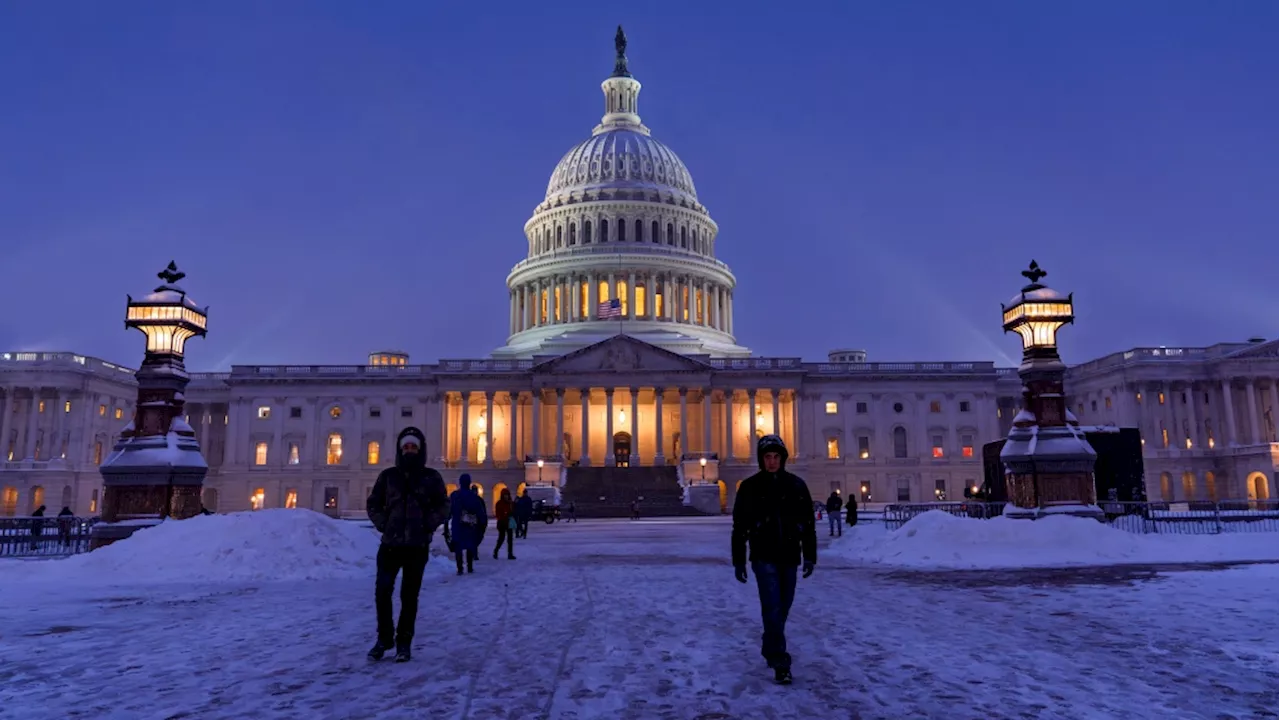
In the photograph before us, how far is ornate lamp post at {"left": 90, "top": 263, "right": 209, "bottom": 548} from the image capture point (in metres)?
25.4

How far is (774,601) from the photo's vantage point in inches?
316

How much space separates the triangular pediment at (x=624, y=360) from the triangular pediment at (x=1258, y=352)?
4875 centimetres

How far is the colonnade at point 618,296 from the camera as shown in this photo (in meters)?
97.1

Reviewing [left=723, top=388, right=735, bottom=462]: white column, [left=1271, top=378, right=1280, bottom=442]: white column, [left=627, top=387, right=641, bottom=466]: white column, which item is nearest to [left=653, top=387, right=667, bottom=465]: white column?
[left=627, top=387, right=641, bottom=466]: white column

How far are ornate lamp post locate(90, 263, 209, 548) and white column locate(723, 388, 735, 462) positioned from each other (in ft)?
187

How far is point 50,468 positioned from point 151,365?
59036mm

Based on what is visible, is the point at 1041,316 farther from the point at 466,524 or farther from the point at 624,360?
the point at 624,360

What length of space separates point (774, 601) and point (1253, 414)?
86.2m

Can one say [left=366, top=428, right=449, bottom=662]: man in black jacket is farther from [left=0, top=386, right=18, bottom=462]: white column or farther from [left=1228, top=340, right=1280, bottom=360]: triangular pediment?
[left=1228, top=340, right=1280, bottom=360]: triangular pediment

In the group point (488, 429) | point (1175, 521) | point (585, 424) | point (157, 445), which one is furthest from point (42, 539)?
point (585, 424)

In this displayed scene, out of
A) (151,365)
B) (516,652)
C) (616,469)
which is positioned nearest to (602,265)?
(616,469)

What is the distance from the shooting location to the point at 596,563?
2178 cm

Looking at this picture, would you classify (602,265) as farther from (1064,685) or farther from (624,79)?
(1064,685)

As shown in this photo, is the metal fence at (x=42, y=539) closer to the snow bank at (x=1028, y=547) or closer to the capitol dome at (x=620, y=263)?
the snow bank at (x=1028, y=547)
